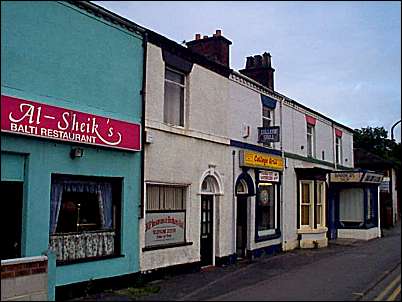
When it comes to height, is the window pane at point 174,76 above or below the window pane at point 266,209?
above

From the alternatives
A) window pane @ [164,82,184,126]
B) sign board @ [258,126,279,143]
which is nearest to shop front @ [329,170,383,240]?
sign board @ [258,126,279,143]

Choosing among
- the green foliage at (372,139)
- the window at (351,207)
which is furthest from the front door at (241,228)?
the green foliage at (372,139)

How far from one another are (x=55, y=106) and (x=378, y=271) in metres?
9.17

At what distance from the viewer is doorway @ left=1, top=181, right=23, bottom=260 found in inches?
368

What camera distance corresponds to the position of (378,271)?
13.6m

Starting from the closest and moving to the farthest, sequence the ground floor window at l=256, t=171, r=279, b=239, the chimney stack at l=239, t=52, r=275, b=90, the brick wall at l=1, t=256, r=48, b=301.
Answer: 1. the brick wall at l=1, t=256, r=48, b=301
2. the ground floor window at l=256, t=171, r=279, b=239
3. the chimney stack at l=239, t=52, r=275, b=90

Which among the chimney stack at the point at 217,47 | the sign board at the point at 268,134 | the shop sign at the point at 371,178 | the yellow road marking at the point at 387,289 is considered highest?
the chimney stack at the point at 217,47

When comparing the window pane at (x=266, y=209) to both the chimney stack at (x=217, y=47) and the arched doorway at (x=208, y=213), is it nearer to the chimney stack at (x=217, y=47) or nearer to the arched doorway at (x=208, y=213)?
the arched doorway at (x=208, y=213)

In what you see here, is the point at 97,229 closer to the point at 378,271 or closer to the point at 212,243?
the point at 212,243

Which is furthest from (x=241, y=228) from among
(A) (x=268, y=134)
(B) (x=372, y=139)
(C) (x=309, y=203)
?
(B) (x=372, y=139)

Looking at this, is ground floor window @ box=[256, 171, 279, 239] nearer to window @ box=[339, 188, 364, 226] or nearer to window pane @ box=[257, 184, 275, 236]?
window pane @ box=[257, 184, 275, 236]

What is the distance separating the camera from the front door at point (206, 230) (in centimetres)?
1502

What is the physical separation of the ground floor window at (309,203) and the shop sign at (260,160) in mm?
2855

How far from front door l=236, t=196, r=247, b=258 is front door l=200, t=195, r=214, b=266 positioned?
6.43ft
